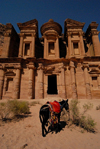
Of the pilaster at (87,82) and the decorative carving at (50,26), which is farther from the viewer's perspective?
the decorative carving at (50,26)

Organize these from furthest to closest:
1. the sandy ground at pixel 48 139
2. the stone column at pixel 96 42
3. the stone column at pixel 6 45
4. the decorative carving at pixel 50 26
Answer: the decorative carving at pixel 50 26
the stone column at pixel 96 42
the stone column at pixel 6 45
the sandy ground at pixel 48 139

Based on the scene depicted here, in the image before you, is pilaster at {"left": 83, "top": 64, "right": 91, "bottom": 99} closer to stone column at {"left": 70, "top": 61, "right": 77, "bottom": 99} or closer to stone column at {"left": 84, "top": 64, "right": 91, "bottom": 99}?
stone column at {"left": 84, "top": 64, "right": 91, "bottom": 99}

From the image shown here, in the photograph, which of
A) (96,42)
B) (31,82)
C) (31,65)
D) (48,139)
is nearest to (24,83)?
(31,82)

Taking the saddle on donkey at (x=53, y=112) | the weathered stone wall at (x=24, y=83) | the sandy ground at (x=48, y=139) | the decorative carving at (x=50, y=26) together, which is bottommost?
the sandy ground at (x=48, y=139)

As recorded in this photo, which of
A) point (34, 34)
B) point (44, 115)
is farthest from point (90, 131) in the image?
point (34, 34)

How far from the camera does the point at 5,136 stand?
10.7 ft

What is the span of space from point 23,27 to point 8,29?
2491mm

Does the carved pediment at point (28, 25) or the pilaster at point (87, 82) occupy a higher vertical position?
the carved pediment at point (28, 25)

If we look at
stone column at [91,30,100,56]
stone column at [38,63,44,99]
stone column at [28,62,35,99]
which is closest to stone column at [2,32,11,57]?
stone column at [28,62,35,99]

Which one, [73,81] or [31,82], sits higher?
[73,81]

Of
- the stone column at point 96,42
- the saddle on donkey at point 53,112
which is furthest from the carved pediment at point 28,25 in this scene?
the saddle on donkey at point 53,112

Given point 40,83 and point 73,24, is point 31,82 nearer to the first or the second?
point 40,83

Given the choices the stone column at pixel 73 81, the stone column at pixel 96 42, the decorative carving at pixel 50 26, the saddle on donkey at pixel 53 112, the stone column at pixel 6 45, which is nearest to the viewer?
the saddle on donkey at pixel 53 112

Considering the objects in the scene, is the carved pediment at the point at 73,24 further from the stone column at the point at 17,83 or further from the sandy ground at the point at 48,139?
the sandy ground at the point at 48,139
